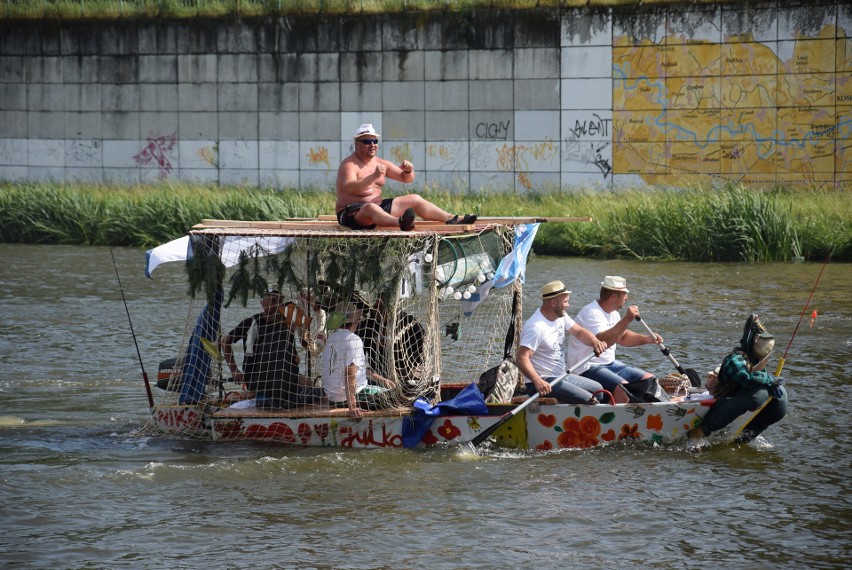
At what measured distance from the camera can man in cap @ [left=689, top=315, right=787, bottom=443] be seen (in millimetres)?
9492

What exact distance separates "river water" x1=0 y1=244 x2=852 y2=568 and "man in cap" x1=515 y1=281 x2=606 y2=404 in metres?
0.52

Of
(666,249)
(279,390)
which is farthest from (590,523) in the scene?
(666,249)

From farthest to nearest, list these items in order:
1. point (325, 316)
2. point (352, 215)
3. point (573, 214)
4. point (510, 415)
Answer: point (573, 214) → point (352, 215) → point (325, 316) → point (510, 415)

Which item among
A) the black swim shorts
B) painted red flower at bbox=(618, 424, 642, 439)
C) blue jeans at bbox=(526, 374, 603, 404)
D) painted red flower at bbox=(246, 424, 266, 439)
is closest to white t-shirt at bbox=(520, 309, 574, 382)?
blue jeans at bbox=(526, 374, 603, 404)

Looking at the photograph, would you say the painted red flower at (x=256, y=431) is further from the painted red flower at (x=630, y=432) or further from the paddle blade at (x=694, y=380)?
the paddle blade at (x=694, y=380)

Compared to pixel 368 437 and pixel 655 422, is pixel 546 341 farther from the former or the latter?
pixel 368 437

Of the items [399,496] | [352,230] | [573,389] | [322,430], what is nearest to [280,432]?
[322,430]

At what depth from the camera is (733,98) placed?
22.5 m

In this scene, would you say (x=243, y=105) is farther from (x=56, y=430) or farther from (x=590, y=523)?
(x=590, y=523)

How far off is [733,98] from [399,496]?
1551 cm

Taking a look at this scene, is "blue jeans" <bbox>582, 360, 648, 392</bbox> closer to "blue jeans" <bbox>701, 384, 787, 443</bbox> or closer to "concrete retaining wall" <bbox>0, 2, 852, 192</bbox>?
"blue jeans" <bbox>701, 384, 787, 443</bbox>

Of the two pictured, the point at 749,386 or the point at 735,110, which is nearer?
the point at 749,386

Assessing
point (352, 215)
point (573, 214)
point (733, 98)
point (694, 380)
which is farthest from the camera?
point (733, 98)

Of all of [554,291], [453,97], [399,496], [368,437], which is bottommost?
[399,496]
